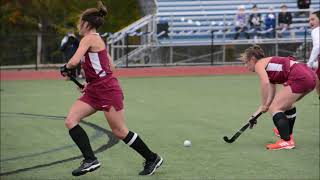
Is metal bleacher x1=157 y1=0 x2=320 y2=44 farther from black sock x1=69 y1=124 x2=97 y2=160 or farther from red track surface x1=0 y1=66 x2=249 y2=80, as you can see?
black sock x1=69 y1=124 x2=97 y2=160

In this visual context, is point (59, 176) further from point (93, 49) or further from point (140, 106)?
point (140, 106)

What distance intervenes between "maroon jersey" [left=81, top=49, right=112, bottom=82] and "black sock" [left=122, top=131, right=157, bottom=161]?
70cm

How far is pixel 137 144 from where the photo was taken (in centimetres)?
763

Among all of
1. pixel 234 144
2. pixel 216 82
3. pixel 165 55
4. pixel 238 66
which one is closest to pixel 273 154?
pixel 234 144

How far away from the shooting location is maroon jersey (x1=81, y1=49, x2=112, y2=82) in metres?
7.36

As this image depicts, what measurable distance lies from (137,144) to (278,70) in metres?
2.46

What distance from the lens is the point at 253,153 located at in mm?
9000

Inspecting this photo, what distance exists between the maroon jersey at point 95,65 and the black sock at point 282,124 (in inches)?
110

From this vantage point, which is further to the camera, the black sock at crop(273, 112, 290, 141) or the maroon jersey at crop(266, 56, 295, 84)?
the black sock at crop(273, 112, 290, 141)

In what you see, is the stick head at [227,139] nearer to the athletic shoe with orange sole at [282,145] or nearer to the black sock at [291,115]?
the athletic shoe with orange sole at [282,145]

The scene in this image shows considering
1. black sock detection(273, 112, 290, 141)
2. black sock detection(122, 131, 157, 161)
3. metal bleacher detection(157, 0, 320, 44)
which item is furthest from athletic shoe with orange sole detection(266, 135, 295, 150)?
metal bleacher detection(157, 0, 320, 44)

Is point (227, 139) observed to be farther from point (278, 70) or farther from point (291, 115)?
point (278, 70)

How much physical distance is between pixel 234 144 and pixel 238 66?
613 inches

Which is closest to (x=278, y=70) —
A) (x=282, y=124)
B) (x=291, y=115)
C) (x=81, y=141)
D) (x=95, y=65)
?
(x=282, y=124)
